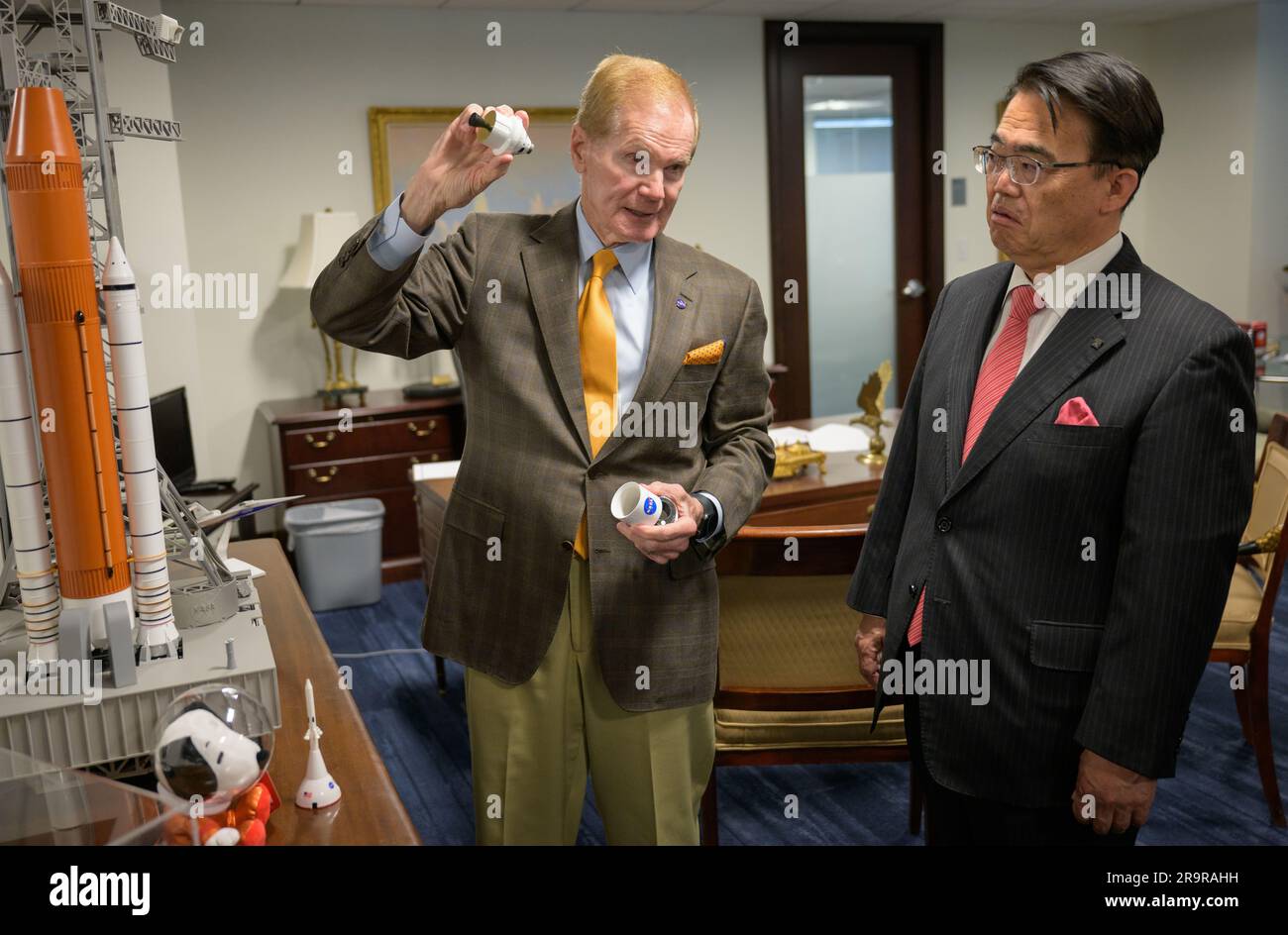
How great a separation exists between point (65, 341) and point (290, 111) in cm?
395

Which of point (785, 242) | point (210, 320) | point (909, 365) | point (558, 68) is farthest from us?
point (909, 365)

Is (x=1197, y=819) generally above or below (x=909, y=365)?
below

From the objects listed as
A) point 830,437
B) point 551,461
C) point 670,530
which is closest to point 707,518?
point 670,530

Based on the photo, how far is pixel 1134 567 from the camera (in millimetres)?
1362

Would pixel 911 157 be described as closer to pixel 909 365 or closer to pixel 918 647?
pixel 909 365

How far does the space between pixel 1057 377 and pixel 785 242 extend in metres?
4.75

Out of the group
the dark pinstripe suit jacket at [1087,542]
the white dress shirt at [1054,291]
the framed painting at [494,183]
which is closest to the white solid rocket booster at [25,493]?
the dark pinstripe suit jacket at [1087,542]

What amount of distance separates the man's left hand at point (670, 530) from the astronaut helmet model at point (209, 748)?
1.81ft

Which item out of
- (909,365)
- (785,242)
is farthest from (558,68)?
(909,365)

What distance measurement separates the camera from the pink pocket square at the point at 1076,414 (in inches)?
54.8

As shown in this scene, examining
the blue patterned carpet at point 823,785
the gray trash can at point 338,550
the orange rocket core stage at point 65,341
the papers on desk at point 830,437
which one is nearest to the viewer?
the orange rocket core stage at point 65,341

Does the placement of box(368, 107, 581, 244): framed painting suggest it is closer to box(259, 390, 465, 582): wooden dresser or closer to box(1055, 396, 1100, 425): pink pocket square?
box(259, 390, 465, 582): wooden dresser

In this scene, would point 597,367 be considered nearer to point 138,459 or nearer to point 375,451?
point 138,459

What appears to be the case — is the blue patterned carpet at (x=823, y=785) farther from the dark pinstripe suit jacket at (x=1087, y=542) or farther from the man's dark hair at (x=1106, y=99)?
the man's dark hair at (x=1106, y=99)
